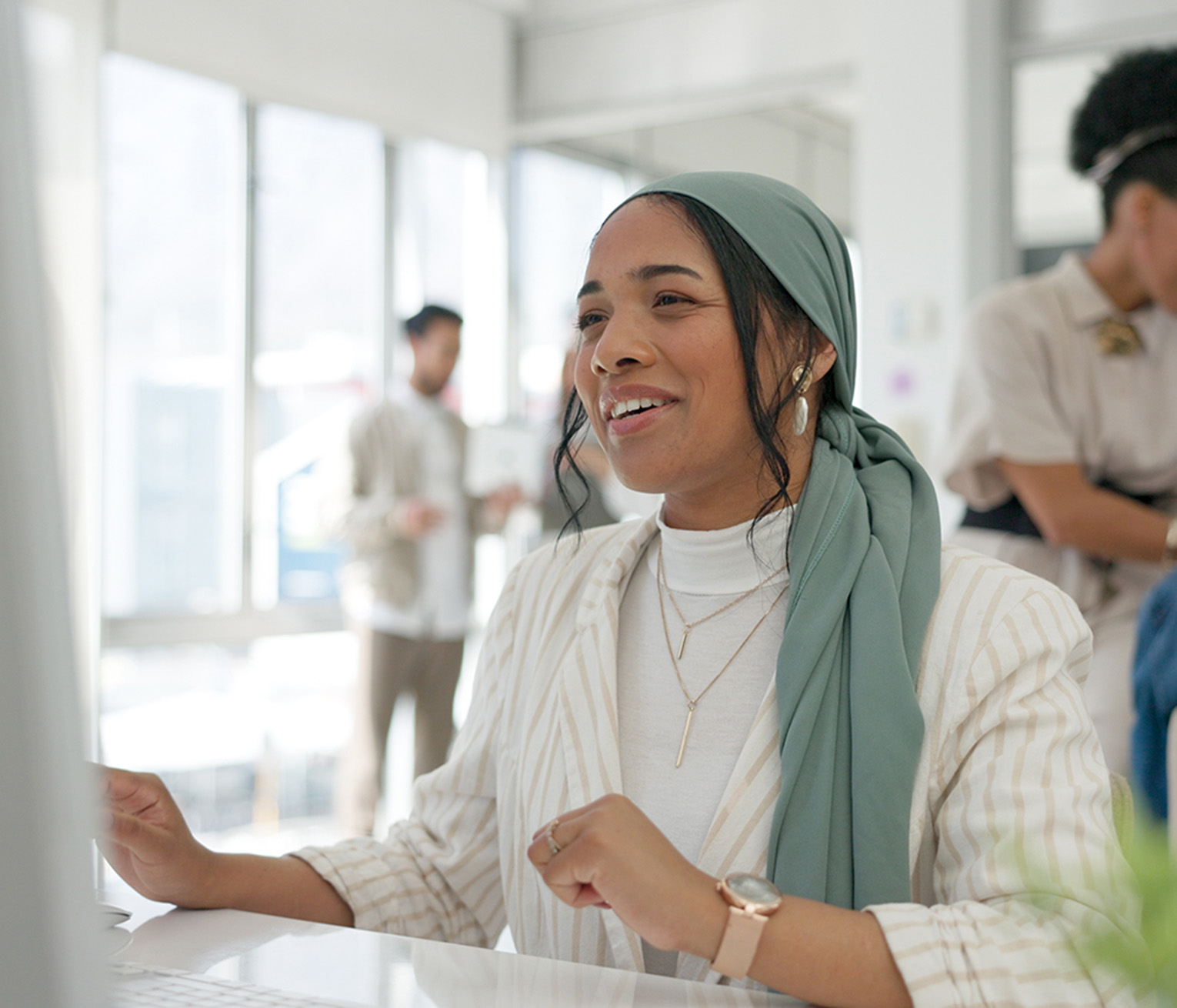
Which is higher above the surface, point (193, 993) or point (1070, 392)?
point (1070, 392)

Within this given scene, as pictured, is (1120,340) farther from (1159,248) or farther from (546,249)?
(546,249)

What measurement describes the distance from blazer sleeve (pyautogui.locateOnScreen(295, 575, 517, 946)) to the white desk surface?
21cm

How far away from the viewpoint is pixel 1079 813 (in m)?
1.03

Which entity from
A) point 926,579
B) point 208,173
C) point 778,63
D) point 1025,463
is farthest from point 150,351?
point 926,579

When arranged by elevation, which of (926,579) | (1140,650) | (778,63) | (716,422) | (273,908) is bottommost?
(273,908)

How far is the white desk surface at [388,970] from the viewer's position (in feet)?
3.12

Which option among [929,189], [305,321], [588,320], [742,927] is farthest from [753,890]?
[305,321]

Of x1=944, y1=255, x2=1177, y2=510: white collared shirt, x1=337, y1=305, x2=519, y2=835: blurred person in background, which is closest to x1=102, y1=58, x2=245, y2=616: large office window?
x1=337, y1=305, x2=519, y2=835: blurred person in background

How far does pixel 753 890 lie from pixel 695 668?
0.37 metres

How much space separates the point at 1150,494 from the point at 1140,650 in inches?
20.8

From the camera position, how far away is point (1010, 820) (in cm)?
104

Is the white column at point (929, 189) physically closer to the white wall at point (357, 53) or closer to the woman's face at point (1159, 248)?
the white wall at point (357, 53)

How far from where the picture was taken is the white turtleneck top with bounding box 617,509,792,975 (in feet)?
4.14

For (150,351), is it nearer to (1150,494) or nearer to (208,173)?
(208,173)
